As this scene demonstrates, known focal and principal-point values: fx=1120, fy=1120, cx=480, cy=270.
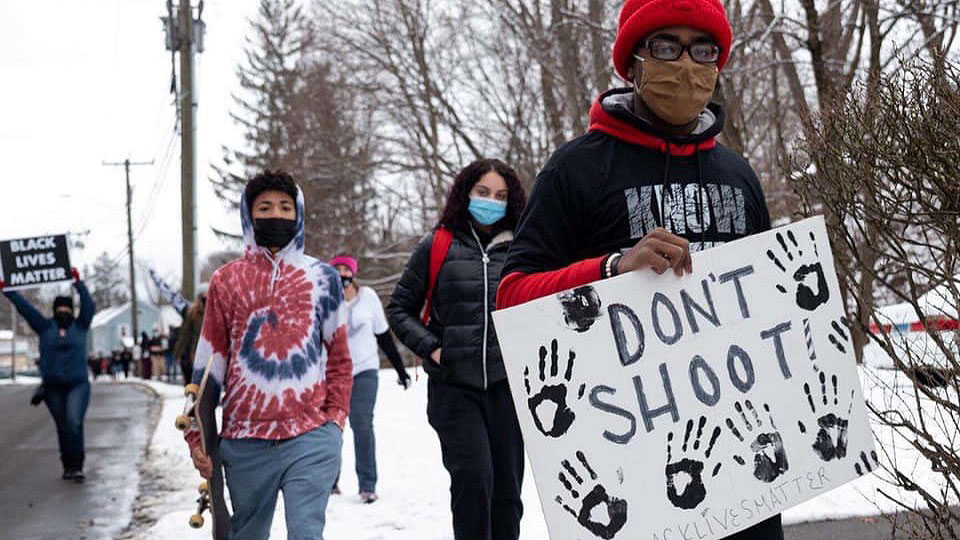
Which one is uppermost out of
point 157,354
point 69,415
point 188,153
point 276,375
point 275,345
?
point 188,153

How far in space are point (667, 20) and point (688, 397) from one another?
2.93 ft

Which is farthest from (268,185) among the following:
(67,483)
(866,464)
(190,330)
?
(190,330)

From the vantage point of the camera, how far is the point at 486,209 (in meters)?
Answer: 5.11

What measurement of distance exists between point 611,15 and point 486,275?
511 inches

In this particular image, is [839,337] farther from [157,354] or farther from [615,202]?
[157,354]

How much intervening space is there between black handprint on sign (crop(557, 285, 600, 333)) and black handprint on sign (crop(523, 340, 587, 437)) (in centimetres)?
8

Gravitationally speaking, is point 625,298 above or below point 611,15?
below

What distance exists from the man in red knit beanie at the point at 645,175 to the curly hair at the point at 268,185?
7.09ft

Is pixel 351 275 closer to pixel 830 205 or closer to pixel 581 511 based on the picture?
pixel 830 205

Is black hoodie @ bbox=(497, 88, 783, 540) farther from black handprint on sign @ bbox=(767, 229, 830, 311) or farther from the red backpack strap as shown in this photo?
the red backpack strap

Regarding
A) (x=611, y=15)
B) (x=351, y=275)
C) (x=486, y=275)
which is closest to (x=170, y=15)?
(x=611, y=15)

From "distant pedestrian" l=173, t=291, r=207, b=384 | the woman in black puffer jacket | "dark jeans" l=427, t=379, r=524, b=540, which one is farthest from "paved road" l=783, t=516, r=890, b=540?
"distant pedestrian" l=173, t=291, r=207, b=384

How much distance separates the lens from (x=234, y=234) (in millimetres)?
42594

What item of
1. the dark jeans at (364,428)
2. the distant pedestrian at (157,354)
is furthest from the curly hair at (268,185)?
the distant pedestrian at (157,354)
